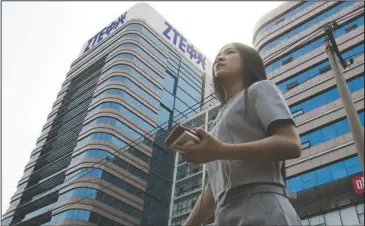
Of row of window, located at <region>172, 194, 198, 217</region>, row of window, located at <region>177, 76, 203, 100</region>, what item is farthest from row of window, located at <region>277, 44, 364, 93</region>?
row of window, located at <region>177, 76, 203, 100</region>

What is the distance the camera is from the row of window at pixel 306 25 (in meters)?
36.2

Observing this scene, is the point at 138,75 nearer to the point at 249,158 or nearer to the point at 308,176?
the point at 308,176

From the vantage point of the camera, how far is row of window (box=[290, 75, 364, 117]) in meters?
30.5

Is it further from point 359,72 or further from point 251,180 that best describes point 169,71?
point 251,180

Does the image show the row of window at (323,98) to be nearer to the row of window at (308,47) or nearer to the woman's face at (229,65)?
the row of window at (308,47)

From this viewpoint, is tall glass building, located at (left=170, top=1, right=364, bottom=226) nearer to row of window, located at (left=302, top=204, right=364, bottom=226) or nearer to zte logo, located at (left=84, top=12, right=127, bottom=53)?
row of window, located at (left=302, top=204, right=364, bottom=226)

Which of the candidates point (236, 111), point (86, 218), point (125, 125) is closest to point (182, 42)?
point (125, 125)

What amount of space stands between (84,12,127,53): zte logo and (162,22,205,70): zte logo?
22.3ft

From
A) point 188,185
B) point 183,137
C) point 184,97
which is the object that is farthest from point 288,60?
point 183,137

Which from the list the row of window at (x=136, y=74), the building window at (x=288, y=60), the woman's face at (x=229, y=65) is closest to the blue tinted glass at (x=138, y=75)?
the row of window at (x=136, y=74)

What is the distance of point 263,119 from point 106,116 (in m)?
47.4

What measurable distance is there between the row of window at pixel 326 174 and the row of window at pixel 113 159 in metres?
23.1

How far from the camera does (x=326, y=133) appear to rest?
29750mm

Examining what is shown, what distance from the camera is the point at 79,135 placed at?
50625 millimetres
